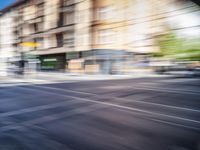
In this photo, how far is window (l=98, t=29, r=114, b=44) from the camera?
79 centimetres

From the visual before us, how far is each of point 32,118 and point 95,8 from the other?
11.6 ft

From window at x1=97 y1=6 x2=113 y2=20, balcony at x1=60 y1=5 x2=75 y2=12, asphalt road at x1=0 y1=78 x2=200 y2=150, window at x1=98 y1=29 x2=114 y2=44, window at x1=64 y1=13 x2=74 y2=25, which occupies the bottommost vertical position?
asphalt road at x1=0 y1=78 x2=200 y2=150

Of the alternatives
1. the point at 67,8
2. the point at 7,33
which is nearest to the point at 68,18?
the point at 67,8

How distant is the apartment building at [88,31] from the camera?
0.70 metres

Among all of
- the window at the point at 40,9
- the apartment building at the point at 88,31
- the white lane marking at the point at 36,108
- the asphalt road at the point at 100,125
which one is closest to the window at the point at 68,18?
the apartment building at the point at 88,31

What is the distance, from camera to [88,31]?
890mm

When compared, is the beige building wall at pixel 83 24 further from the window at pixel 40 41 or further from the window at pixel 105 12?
the window at pixel 40 41

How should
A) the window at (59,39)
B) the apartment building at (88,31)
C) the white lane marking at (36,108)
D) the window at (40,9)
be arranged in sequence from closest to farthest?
the apartment building at (88,31) → the window at (40,9) → the window at (59,39) → the white lane marking at (36,108)

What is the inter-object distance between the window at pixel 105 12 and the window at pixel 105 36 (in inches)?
1.9

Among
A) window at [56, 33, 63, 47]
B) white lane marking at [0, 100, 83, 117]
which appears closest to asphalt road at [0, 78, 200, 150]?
white lane marking at [0, 100, 83, 117]

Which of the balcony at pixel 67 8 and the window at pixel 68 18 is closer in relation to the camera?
the balcony at pixel 67 8

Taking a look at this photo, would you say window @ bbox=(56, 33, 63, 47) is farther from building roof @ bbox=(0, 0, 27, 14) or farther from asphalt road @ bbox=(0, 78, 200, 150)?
asphalt road @ bbox=(0, 78, 200, 150)

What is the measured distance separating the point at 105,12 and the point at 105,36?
0.08 m

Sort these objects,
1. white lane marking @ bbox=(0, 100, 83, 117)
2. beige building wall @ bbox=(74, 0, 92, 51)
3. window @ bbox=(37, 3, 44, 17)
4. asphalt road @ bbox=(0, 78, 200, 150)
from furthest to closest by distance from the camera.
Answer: white lane marking @ bbox=(0, 100, 83, 117) → asphalt road @ bbox=(0, 78, 200, 150) → window @ bbox=(37, 3, 44, 17) → beige building wall @ bbox=(74, 0, 92, 51)
